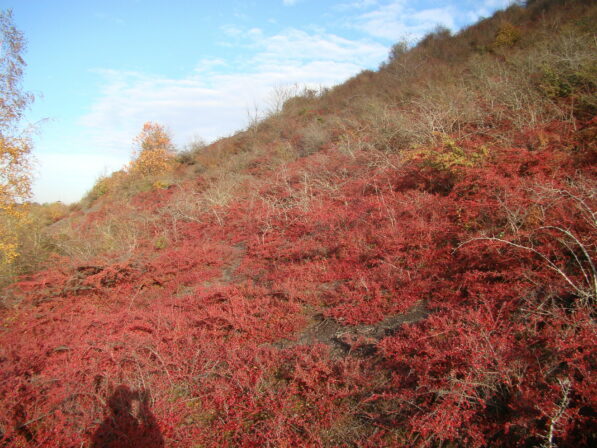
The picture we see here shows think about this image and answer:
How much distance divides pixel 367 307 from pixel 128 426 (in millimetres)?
3101

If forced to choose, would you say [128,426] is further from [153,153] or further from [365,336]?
[153,153]

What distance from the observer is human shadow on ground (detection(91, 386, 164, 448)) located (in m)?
2.99

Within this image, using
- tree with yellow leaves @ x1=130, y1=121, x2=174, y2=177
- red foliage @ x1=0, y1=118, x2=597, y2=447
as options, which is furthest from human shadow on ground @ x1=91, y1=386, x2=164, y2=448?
tree with yellow leaves @ x1=130, y1=121, x2=174, y2=177

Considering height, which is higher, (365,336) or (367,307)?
(367,307)

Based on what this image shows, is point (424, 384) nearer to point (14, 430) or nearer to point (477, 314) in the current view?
point (477, 314)

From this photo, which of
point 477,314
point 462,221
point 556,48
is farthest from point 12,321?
point 556,48

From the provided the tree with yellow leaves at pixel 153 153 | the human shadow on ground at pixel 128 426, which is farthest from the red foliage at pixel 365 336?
the tree with yellow leaves at pixel 153 153

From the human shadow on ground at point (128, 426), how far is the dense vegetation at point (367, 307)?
Result: 2 centimetres

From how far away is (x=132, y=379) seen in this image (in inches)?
151

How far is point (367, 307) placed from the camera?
443cm

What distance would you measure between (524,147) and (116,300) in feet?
30.7

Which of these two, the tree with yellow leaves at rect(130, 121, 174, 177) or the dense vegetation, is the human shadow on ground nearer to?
the dense vegetation

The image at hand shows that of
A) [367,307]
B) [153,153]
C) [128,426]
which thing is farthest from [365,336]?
[153,153]

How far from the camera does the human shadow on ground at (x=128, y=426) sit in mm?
2994
